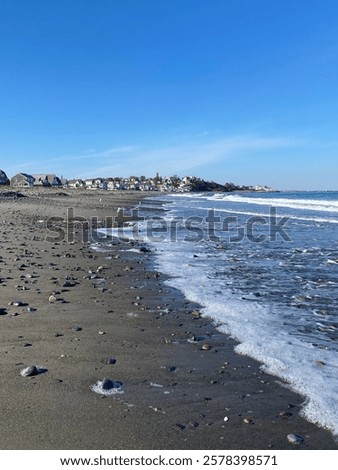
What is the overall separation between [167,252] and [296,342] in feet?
27.6

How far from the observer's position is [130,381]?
4238 mm

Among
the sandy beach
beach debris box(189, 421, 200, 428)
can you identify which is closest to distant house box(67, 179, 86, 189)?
the sandy beach

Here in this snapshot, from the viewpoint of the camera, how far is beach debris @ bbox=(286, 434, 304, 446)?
3.22 meters

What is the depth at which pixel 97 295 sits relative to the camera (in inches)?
304

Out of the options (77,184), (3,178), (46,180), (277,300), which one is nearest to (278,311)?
(277,300)

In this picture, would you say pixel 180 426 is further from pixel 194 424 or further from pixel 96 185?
pixel 96 185

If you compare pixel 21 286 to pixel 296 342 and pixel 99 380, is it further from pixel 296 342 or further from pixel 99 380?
pixel 296 342

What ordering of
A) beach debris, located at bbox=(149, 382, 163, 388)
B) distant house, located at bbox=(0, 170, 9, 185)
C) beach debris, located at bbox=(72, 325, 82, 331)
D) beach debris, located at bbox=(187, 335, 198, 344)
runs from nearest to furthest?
beach debris, located at bbox=(149, 382, 163, 388)
beach debris, located at bbox=(187, 335, 198, 344)
beach debris, located at bbox=(72, 325, 82, 331)
distant house, located at bbox=(0, 170, 9, 185)

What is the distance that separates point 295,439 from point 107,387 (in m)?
1.77

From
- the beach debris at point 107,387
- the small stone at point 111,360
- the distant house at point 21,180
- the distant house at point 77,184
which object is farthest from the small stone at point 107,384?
the distant house at point 77,184

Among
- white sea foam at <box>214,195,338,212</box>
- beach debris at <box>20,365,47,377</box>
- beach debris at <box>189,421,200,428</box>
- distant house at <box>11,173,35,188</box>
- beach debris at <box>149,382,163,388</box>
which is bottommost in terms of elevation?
beach debris at <box>149,382,163,388</box>

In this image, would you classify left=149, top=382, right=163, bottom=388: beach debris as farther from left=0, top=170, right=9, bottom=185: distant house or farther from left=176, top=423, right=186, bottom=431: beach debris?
left=0, top=170, right=9, bottom=185: distant house

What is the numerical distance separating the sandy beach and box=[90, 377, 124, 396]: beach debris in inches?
1.8

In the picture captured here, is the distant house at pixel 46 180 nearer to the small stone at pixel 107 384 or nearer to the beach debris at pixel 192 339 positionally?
the beach debris at pixel 192 339
